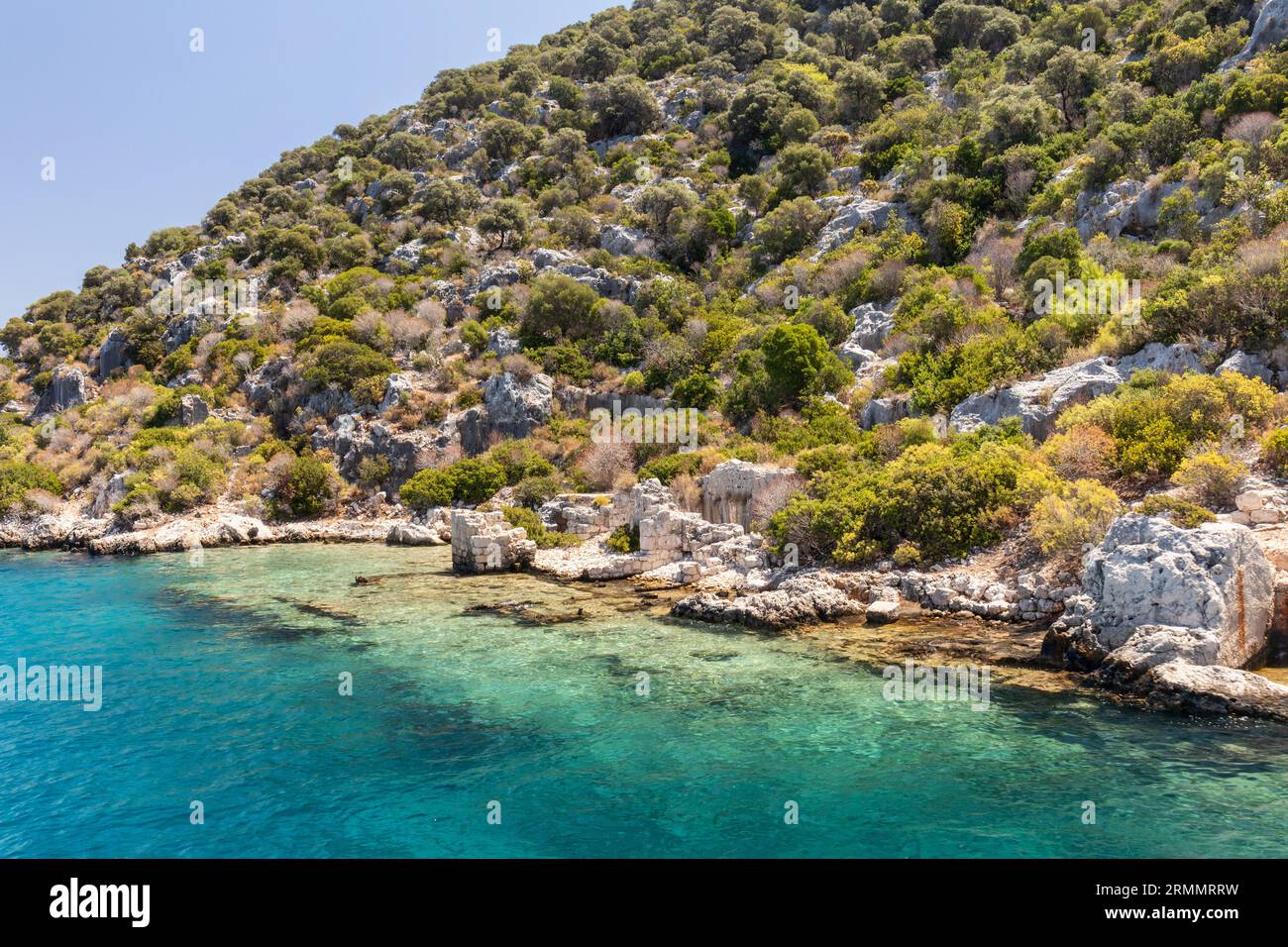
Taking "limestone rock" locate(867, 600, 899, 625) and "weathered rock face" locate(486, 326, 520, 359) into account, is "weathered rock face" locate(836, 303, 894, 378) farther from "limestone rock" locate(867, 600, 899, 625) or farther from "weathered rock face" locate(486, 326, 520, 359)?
"weathered rock face" locate(486, 326, 520, 359)

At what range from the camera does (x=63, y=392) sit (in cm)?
5544

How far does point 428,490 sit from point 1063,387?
28.2m

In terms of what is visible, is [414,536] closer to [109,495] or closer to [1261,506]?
[109,495]

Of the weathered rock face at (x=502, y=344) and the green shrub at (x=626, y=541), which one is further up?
the weathered rock face at (x=502, y=344)

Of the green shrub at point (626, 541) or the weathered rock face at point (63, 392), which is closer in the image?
the green shrub at point (626, 541)

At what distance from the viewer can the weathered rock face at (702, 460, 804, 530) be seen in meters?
24.9

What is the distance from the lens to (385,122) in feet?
280

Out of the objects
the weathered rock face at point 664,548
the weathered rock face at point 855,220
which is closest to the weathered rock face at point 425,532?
the weathered rock face at point 664,548

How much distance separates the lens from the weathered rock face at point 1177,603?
12.3m

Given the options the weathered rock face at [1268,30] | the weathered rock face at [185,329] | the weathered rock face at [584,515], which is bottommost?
the weathered rock face at [584,515]

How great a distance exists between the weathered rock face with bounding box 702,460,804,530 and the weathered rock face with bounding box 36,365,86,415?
5286 centimetres

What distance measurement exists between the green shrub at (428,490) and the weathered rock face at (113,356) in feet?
116

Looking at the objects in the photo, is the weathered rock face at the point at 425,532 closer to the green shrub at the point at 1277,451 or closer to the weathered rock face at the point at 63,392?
the green shrub at the point at 1277,451

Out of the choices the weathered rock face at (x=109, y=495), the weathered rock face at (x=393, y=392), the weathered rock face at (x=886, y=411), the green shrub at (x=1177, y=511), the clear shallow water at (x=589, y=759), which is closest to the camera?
the clear shallow water at (x=589, y=759)
